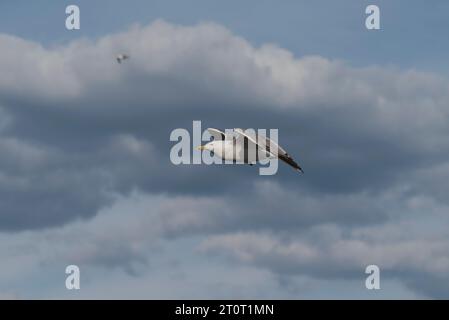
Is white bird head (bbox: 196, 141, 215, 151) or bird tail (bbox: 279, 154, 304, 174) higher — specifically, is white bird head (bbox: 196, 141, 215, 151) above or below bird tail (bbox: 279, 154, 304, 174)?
above

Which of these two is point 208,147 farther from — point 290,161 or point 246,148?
point 290,161

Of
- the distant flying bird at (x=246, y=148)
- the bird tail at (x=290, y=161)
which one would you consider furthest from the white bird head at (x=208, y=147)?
the bird tail at (x=290, y=161)

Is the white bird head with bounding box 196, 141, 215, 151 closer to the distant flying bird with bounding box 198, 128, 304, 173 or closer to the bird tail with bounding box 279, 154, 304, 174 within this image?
the distant flying bird with bounding box 198, 128, 304, 173

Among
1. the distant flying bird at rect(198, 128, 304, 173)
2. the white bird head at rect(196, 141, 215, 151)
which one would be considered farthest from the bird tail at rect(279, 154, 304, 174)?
the white bird head at rect(196, 141, 215, 151)

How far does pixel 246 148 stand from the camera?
→ 11088cm

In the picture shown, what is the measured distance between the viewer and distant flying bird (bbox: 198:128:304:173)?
108656 millimetres

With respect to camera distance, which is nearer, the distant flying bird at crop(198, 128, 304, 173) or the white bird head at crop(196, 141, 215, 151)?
the distant flying bird at crop(198, 128, 304, 173)

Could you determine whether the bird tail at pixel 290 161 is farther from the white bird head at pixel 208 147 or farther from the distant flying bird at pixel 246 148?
the white bird head at pixel 208 147

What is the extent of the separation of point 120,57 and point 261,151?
2279 cm

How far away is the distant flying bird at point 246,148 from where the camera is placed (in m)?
109
